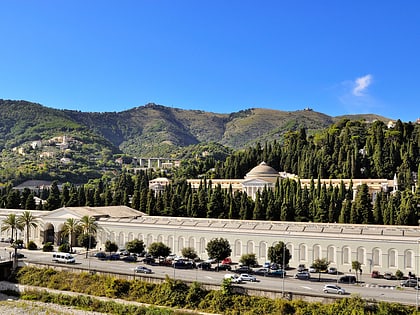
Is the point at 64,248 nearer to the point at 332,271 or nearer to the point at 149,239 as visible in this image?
the point at 149,239

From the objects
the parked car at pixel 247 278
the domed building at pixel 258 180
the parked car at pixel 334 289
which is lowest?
the parked car at pixel 247 278

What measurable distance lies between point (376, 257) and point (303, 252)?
18.8 ft

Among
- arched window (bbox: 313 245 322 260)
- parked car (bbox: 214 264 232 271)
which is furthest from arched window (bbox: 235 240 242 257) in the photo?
arched window (bbox: 313 245 322 260)

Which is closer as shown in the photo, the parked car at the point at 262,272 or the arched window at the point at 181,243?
the parked car at the point at 262,272

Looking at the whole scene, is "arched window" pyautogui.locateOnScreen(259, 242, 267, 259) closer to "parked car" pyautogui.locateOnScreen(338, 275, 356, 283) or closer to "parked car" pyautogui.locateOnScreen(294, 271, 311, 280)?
"parked car" pyautogui.locateOnScreen(294, 271, 311, 280)

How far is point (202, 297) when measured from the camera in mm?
30281

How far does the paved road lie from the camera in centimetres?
2848

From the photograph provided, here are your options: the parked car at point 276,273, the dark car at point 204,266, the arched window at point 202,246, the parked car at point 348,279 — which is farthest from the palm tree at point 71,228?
the parked car at point 348,279

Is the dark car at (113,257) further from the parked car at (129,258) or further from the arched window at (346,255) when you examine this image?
the arched window at (346,255)

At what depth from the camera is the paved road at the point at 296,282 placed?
2848 centimetres

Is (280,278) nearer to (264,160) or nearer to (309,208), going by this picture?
(309,208)

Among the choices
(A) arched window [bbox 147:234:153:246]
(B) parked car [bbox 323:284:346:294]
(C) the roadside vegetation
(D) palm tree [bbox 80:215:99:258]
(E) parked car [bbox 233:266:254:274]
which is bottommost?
(C) the roadside vegetation

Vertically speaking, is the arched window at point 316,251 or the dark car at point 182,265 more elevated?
the arched window at point 316,251

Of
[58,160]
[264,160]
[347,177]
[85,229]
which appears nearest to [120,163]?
[58,160]
